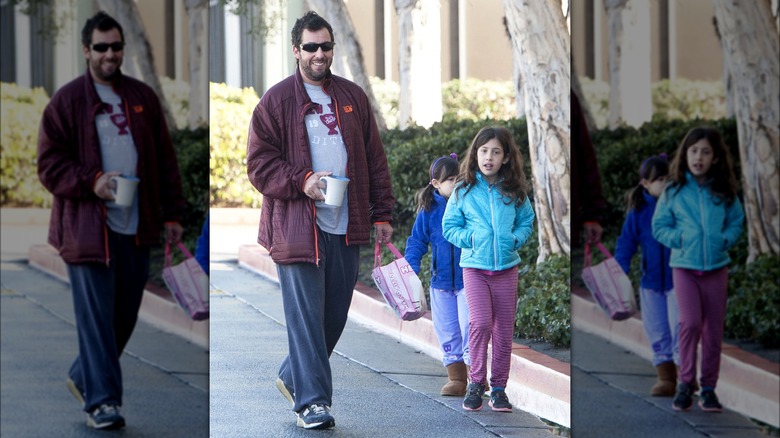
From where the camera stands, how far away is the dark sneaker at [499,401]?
16.3 ft

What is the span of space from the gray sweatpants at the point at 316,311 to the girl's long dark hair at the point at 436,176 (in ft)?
1.29

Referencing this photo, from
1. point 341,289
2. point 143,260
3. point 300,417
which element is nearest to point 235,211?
point 341,289

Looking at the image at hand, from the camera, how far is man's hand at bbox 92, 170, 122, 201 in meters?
3.49

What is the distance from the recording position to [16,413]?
3523 mm

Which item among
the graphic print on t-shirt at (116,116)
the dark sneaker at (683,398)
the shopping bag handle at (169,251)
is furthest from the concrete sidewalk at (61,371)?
the dark sneaker at (683,398)

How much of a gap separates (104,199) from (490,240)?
2.03 m

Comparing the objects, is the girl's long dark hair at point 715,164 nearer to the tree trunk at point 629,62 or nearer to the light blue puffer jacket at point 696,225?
the light blue puffer jacket at point 696,225

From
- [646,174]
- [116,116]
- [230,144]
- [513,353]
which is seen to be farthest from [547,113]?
[116,116]

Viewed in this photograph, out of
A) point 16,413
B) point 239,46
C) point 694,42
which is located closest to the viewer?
point 694,42

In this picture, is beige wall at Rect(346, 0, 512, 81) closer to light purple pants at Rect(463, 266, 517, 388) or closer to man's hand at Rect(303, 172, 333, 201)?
man's hand at Rect(303, 172, 333, 201)

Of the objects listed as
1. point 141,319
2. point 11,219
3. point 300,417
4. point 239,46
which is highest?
point 239,46

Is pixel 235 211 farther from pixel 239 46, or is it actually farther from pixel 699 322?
pixel 699 322

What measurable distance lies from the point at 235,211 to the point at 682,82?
2.34m

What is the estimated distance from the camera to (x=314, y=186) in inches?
185
